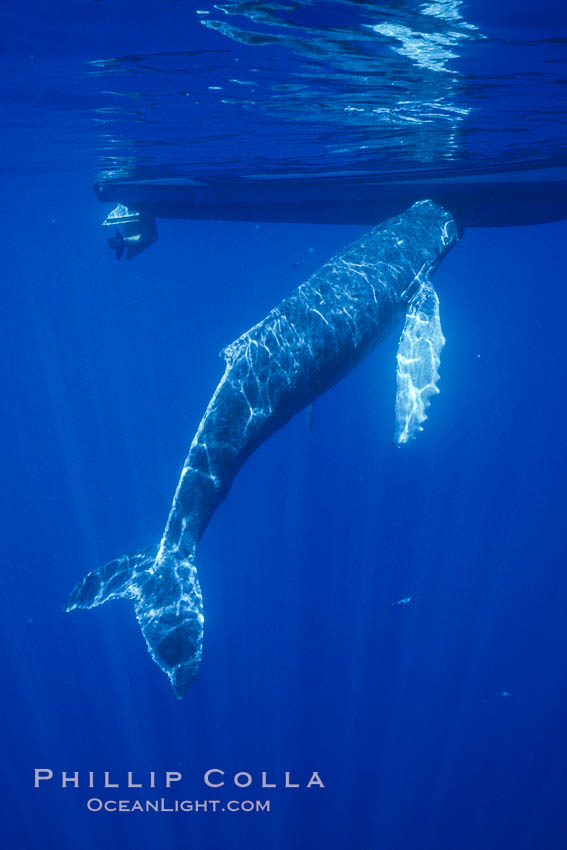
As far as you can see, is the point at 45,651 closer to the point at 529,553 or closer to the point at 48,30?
the point at 48,30

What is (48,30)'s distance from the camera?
7.46 m

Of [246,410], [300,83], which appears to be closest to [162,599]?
[246,410]

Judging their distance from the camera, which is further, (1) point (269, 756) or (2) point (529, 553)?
(2) point (529, 553)

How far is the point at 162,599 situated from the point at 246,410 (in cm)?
284

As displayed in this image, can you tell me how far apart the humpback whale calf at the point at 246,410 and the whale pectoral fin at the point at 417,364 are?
0.02 m

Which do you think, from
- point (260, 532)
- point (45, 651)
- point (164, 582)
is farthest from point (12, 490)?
point (164, 582)

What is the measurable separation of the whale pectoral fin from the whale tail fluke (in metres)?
3.80

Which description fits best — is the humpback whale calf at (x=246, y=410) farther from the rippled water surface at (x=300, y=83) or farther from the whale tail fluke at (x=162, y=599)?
the rippled water surface at (x=300, y=83)

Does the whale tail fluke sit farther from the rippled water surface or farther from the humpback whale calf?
the rippled water surface

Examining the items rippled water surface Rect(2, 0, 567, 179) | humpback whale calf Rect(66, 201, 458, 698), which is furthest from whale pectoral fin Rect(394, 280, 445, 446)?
rippled water surface Rect(2, 0, 567, 179)

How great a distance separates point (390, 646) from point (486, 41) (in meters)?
22.1

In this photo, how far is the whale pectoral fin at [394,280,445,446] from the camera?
8641 millimetres

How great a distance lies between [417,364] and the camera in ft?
30.3

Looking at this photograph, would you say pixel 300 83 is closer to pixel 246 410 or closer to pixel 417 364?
pixel 417 364
